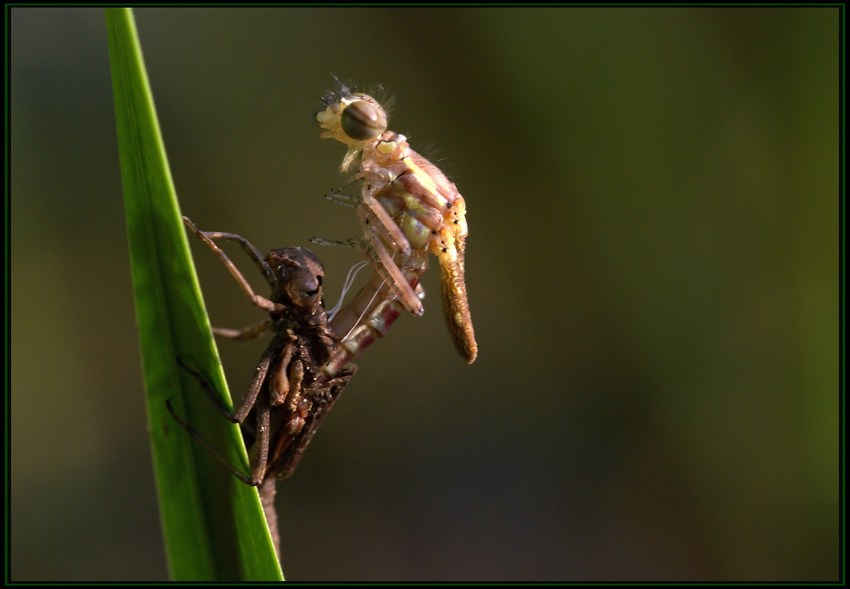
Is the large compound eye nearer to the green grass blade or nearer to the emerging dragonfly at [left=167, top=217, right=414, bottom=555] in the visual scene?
the emerging dragonfly at [left=167, top=217, right=414, bottom=555]

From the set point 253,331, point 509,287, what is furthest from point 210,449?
point 509,287

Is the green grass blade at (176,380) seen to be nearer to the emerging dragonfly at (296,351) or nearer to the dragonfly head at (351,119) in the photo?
the emerging dragonfly at (296,351)

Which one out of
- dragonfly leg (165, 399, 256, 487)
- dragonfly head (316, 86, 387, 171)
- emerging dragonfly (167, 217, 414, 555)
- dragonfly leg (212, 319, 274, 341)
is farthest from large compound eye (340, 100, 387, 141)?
dragonfly leg (165, 399, 256, 487)

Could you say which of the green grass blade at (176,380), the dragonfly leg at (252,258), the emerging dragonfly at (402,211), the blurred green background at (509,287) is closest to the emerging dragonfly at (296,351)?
the dragonfly leg at (252,258)

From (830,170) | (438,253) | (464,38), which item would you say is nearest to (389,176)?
(438,253)

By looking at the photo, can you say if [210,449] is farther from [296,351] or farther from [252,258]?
[252,258]

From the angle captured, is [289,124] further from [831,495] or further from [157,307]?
[831,495]
